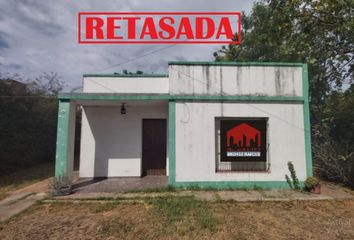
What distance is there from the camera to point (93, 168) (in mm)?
7895

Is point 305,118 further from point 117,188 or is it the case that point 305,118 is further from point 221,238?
point 117,188

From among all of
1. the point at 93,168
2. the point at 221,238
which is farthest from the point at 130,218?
the point at 93,168

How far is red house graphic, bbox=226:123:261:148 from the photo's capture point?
663 centimetres

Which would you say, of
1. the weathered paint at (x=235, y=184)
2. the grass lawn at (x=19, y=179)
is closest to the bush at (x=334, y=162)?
the weathered paint at (x=235, y=184)

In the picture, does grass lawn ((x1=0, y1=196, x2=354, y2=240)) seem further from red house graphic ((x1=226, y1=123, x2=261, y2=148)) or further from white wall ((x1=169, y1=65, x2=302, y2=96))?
white wall ((x1=169, y1=65, x2=302, y2=96))

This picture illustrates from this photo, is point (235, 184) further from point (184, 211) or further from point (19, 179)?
A: point (19, 179)

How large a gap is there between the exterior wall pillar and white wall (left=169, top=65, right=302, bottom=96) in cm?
339

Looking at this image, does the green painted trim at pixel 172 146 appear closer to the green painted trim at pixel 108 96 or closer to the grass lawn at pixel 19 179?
the green painted trim at pixel 108 96

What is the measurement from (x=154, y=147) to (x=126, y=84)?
2854 millimetres

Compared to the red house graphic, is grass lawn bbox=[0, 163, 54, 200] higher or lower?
lower

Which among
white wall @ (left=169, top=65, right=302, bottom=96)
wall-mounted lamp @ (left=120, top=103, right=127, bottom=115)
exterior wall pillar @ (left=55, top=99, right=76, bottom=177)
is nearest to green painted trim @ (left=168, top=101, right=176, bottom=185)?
white wall @ (left=169, top=65, right=302, bottom=96)

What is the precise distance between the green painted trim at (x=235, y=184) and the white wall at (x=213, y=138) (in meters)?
0.10

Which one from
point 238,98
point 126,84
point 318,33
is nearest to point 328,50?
point 318,33

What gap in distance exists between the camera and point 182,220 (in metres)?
4.23
